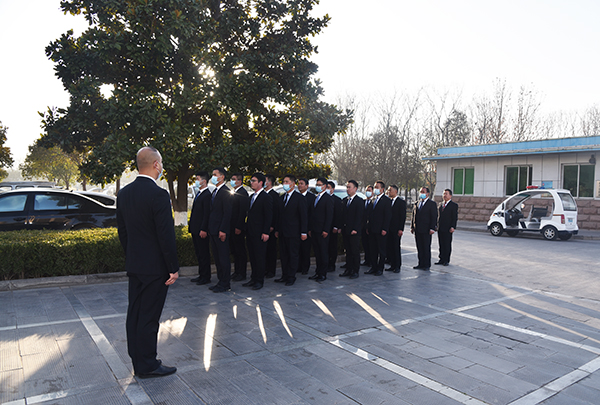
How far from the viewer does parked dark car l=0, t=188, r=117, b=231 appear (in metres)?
8.96

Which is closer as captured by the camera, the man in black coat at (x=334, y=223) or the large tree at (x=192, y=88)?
the large tree at (x=192, y=88)

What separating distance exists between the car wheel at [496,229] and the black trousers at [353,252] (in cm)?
1129

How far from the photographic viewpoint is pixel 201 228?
783 centimetres

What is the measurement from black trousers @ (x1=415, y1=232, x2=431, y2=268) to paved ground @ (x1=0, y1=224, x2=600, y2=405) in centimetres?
178

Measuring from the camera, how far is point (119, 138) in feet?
28.3

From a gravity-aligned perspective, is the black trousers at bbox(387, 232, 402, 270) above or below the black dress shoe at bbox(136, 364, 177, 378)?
above

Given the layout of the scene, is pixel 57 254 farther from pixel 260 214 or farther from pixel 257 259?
pixel 260 214

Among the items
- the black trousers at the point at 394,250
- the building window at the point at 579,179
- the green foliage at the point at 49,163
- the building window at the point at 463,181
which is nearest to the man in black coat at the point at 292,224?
the black trousers at the point at 394,250

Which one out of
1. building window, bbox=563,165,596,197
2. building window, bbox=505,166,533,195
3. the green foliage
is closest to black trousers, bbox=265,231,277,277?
building window, bbox=563,165,596,197

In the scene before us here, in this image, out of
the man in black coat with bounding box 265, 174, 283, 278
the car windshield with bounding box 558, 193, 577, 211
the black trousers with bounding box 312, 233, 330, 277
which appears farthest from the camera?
the car windshield with bounding box 558, 193, 577, 211

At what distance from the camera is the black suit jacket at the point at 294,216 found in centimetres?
809

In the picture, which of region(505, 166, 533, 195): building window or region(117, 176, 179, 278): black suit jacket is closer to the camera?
region(117, 176, 179, 278): black suit jacket

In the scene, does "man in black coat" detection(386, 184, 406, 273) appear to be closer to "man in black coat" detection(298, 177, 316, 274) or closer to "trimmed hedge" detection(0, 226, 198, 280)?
"man in black coat" detection(298, 177, 316, 274)

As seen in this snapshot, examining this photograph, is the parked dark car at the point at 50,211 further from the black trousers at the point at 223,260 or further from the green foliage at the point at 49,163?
the green foliage at the point at 49,163
